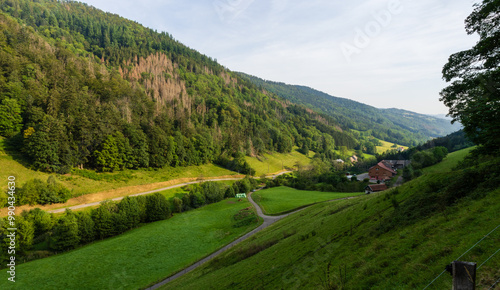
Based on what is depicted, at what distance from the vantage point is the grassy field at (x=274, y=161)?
440ft

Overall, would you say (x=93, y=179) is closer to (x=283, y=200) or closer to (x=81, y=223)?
(x=81, y=223)

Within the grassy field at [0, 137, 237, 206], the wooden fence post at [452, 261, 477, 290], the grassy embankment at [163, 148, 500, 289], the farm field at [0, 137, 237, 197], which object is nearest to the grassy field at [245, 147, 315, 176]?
the farm field at [0, 137, 237, 197]

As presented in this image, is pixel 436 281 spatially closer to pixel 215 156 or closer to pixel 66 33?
pixel 215 156

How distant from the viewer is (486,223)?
9.48 metres

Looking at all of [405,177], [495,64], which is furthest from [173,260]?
[405,177]

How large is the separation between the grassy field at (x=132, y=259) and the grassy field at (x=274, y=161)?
7172 centimetres

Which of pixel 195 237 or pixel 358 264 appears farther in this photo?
pixel 195 237

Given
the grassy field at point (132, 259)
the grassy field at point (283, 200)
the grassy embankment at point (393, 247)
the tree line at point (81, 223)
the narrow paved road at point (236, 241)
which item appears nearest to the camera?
the grassy embankment at point (393, 247)

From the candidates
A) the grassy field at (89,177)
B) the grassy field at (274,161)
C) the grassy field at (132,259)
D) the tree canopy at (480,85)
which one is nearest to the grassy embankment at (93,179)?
the grassy field at (89,177)

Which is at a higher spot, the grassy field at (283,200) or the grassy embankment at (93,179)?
the grassy embankment at (93,179)

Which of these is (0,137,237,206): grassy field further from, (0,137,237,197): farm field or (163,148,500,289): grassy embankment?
(163,148,500,289): grassy embankment

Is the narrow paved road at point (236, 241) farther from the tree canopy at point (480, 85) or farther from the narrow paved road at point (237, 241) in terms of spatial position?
the tree canopy at point (480, 85)

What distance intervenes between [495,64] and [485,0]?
492 cm

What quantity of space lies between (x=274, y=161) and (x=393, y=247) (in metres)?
142
